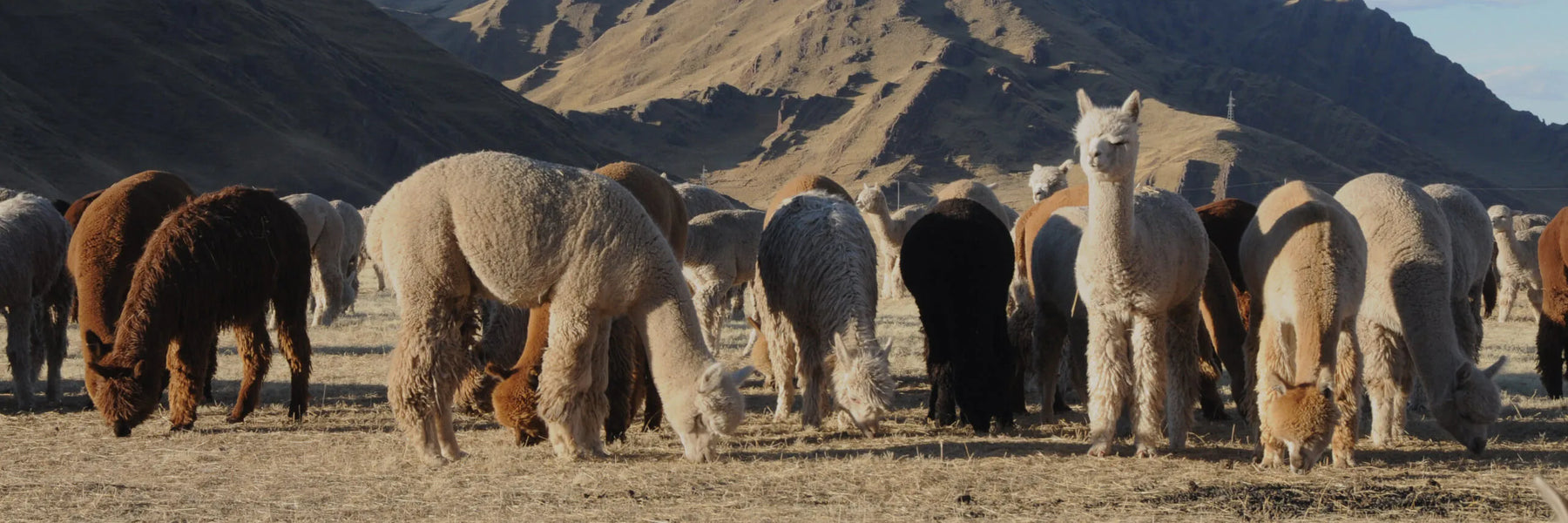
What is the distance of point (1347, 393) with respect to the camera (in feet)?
28.9

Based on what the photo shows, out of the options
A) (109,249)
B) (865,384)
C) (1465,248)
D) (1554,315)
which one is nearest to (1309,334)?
(865,384)

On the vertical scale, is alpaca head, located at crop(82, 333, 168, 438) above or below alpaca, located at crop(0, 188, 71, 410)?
below

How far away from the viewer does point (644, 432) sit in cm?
1029

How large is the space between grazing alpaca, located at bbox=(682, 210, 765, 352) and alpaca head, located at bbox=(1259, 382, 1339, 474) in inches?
310

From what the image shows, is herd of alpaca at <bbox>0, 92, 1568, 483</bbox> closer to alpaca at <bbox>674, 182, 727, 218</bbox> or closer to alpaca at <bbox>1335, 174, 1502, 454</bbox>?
alpaca at <bbox>1335, 174, 1502, 454</bbox>

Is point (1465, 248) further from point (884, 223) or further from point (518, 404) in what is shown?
point (884, 223)

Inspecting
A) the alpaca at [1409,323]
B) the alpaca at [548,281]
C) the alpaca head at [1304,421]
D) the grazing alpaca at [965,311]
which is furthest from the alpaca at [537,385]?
the alpaca at [1409,323]

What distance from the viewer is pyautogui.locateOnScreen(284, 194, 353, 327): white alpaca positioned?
19.3 m

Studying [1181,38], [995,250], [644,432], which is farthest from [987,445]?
[1181,38]

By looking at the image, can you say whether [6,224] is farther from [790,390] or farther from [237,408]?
[790,390]

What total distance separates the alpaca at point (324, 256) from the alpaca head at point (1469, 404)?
14817mm

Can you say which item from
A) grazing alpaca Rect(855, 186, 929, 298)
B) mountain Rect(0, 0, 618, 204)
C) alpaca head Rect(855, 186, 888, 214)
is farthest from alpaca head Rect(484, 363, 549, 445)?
mountain Rect(0, 0, 618, 204)

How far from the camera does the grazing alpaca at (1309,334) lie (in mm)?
8242

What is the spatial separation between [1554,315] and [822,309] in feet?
25.1
